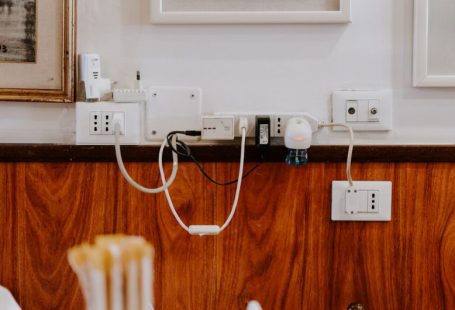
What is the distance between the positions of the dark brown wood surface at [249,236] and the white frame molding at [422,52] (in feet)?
0.64

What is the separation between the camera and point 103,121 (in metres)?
1.16

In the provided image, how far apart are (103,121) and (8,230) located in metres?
0.34

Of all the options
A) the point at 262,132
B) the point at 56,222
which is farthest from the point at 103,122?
the point at 262,132

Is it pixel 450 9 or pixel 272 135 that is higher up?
pixel 450 9

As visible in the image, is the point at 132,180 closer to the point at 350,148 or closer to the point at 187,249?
the point at 187,249

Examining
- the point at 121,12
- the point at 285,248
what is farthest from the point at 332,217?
the point at 121,12

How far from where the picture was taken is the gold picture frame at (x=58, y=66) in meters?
1.16

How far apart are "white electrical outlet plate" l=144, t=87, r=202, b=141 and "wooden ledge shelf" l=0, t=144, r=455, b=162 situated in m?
0.05

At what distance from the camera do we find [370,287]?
1179 mm

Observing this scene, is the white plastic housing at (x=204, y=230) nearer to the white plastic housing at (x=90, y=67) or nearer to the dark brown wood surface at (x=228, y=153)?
the dark brown wood surface at (x=228, y=153)

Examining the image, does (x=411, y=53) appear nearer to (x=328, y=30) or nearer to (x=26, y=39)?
(x=328, y=30)

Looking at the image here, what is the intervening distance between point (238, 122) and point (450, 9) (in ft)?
1.84

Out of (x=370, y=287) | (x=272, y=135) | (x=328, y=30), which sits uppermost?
(x=328, y=30)

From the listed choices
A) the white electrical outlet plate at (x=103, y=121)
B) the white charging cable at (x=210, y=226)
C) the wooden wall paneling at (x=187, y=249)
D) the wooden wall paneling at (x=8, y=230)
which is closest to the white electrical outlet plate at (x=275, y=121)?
the white charging cable at (x=210, y=226)
